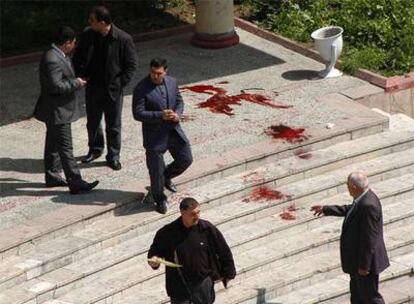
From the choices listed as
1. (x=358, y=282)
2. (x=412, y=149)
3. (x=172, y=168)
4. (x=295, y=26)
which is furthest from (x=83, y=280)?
(x=295, y=26)

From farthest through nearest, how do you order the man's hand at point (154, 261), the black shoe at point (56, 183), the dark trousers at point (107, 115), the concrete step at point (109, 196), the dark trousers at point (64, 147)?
the dark trousers at point (107, 115), the black shoe at point (56, 183), the dark trousers at point (64, 147), the concrete step at point (109, 196), the man's hand at point (154, 261)

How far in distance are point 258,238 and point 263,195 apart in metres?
0.83

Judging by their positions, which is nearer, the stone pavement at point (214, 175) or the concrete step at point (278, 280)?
the concrete step at point (278, 280)

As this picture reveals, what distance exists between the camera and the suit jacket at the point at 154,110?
476 inches

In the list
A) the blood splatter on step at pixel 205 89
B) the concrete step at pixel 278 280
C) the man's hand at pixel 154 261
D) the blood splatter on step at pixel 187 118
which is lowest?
the concrete step at pixel 278 280

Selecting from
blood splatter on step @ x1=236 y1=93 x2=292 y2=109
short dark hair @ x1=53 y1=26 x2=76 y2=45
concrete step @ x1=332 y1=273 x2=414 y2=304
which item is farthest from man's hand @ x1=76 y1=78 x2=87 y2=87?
blood splatter on step @ x1=236 y1=93 x2=292 y2=109

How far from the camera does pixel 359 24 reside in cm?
1788

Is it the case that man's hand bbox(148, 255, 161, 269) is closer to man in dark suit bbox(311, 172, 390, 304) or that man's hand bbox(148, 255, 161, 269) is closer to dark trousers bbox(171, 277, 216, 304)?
dark trousers bbox(171, 277, 216, 304)

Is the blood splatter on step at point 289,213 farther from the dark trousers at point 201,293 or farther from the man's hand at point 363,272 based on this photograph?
the dark trousers at point 201,293

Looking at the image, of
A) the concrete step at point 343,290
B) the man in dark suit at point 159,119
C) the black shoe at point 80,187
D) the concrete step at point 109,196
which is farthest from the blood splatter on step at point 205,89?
the concrete step at point 343,290

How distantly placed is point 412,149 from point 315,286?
320 cm

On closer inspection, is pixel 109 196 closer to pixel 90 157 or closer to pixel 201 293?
pixel 90 157

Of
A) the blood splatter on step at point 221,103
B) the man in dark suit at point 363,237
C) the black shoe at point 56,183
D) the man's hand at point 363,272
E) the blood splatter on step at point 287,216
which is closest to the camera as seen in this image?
the man in dark suit at point 363,237

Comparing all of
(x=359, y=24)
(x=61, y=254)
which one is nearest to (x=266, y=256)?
(x=61, y=254)
